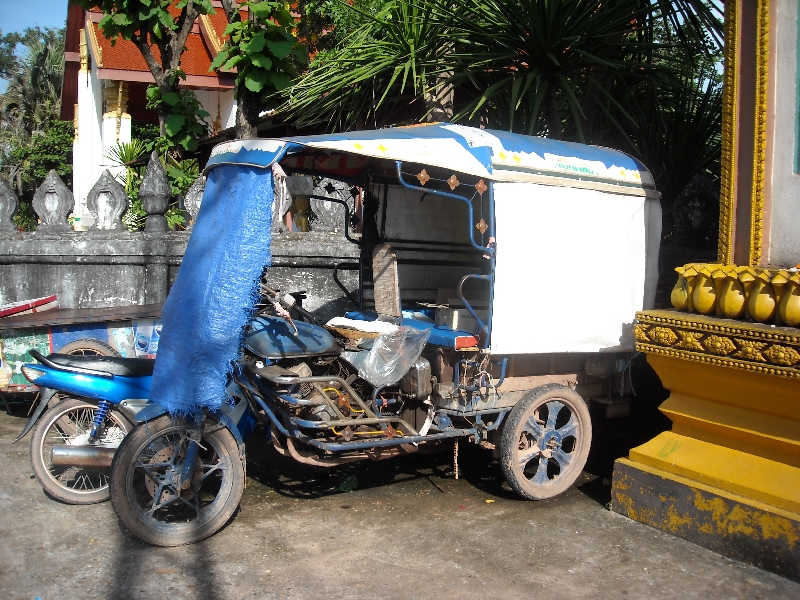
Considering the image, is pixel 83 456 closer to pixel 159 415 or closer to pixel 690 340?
pixel 159 415

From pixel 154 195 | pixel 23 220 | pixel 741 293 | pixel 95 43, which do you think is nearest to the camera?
pixel 741 293

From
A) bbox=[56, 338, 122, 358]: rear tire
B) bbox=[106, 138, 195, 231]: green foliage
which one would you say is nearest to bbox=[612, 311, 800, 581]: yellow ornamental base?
bbox=[56, 338, 122, 358]: rear tire

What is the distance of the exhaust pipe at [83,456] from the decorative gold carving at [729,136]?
12.2 ft

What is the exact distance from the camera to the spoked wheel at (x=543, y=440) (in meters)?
4.60

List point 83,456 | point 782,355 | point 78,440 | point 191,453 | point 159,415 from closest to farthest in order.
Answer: point 782,355 → point 159,415 → point 191,453 → point 83,456 → point 78,440

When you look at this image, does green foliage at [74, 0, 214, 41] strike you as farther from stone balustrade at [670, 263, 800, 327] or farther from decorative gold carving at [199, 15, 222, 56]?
decorative gold carving at [199, 15, 222, 56]

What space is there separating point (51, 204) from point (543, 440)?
16.8 feet

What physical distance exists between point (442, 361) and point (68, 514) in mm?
2377

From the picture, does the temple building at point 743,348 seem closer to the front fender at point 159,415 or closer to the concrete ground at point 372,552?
the concrete ground at point 372,552

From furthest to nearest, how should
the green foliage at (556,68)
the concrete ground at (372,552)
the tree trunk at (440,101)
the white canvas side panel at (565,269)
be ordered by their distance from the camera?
the tree trunk at (440,101) < the green foliage at (556,68) < the white canvas side panel at (565,269) < the concrete ground at (372,552)

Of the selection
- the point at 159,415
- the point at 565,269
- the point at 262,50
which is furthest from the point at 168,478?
the point at 262,50

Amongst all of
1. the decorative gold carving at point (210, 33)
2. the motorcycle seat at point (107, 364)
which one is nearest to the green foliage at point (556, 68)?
the motorcycle seat at point (107, 364)

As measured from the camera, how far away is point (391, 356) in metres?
4.50

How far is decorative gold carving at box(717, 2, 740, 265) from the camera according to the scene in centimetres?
431
